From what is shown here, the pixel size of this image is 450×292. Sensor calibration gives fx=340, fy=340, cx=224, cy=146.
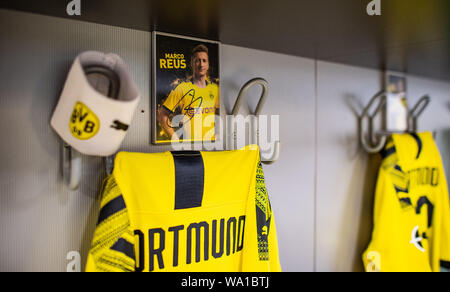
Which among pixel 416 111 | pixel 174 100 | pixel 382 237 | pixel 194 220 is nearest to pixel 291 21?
pixel 174 100

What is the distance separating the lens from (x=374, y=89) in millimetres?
1231

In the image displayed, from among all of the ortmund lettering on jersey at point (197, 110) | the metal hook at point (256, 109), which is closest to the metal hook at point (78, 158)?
the ortmund lettering on jersey at point (197, 110)

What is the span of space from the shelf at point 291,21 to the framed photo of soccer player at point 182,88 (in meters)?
0.03

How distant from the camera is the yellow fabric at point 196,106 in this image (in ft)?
1.92

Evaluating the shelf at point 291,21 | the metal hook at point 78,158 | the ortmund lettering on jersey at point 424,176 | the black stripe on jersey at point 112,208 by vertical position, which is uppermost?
the shelf at point 291,21

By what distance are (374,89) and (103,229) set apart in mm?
1054

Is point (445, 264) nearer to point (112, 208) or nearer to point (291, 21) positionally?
point (291, 21)

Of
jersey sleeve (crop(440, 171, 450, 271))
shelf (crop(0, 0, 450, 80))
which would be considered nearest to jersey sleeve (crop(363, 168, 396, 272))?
jersey sleeve (crop(440, 171, 450, 271))

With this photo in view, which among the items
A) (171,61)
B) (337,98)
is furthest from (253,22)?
(337,98)

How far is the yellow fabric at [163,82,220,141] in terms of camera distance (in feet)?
1.92

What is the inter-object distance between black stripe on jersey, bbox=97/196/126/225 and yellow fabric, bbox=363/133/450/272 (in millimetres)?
895

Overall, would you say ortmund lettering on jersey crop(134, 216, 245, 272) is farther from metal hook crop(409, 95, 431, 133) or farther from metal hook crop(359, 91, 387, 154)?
metal hook crop(409, 95, 431, 133)

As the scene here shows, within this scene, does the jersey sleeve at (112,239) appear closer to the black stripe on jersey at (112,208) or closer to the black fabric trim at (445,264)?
the black stripe on jersey at (112,208)
